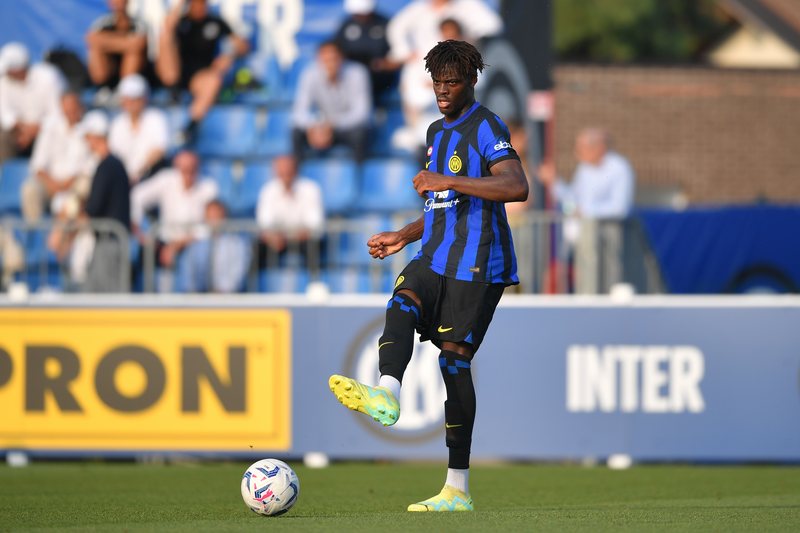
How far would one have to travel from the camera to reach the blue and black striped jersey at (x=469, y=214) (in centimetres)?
531

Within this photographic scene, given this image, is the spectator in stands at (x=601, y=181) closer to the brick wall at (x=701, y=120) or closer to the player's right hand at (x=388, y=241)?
the player's right hand at (x=388, y=241)

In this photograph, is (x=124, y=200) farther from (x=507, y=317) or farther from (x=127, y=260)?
(x=507, y=317)

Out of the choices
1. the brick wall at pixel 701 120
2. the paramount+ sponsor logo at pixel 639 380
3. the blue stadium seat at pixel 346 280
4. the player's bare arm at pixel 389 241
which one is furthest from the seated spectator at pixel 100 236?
the brick wall at pixel 701 120

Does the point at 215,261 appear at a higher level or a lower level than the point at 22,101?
lower

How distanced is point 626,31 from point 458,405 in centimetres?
3202

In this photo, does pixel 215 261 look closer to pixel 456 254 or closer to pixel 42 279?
pixel 42 279

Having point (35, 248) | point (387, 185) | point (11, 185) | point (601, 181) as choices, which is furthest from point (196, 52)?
point (601, 181)

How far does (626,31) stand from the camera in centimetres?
3559

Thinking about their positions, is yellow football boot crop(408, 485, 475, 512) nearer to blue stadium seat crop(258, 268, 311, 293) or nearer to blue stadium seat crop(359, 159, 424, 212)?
blue stadium seat crop(258, 268, 311, 293)

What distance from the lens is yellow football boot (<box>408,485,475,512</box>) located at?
536 centimetres

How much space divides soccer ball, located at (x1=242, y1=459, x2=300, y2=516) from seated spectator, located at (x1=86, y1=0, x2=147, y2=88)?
389 inches

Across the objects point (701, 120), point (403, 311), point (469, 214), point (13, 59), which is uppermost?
point (701, 120)

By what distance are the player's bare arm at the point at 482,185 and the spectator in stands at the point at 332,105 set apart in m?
8.13

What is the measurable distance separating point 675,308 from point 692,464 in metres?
1.30
